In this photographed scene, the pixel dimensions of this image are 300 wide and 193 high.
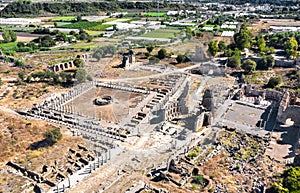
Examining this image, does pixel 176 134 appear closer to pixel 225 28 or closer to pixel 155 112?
pixel 155 112

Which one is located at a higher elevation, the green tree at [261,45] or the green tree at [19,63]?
the green tree at [261,45]

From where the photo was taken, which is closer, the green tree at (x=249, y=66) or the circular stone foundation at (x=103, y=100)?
the circular stone foundation at (x=103, y=100)

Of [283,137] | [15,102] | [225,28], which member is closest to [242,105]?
[283,137]

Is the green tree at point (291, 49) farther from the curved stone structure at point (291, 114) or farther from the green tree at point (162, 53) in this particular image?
the curved stone structure at point (291, 114)

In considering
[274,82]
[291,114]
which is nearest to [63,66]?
[274,82]

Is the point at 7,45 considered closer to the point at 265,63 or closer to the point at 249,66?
the point at 249,66

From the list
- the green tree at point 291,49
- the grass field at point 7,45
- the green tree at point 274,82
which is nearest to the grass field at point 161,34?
the green tree at point 291,49
